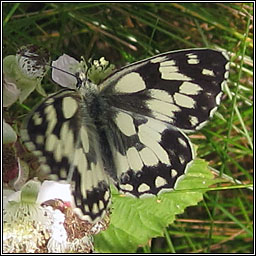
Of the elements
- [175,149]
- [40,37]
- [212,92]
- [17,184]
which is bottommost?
[40,37]

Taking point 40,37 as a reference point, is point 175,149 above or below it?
above

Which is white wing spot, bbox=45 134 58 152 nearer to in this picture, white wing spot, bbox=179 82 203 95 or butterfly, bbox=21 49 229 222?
butterfly, bbox=21 49 229 222

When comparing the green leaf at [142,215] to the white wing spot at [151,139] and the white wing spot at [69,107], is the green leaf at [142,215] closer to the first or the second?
the white wing spot at [151,139]

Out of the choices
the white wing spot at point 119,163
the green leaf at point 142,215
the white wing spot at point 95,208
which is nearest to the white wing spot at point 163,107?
the white wing spot at point 119,163

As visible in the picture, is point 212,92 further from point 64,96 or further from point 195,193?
point 195,193

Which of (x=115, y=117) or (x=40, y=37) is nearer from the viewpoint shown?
(x=115, y=117)

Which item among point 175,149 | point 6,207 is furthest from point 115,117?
point 6,207
